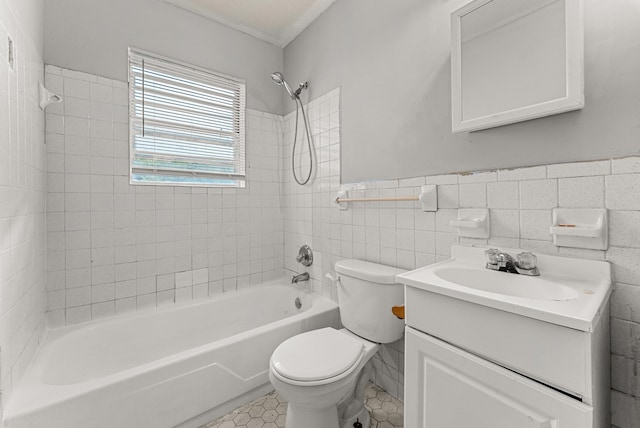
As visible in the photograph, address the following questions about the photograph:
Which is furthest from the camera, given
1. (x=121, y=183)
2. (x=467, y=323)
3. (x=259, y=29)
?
(x=259, y=29)

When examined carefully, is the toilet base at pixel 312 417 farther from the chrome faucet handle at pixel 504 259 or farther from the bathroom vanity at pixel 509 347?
the chrome faucet handle at pixel 504 259

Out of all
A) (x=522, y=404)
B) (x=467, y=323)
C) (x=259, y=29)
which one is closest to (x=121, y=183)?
(x=259, y=29)

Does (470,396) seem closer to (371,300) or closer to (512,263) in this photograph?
(512,263)

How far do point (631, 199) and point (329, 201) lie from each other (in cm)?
145

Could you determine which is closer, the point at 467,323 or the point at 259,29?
the point at 467,323

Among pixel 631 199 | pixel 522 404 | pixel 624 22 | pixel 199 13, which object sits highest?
pixel 199 13

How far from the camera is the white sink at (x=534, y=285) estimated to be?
67 centimetres

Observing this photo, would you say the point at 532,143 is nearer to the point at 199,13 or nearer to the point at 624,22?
the point at 624,22

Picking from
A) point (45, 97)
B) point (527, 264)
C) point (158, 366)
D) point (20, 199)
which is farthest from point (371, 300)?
point (45, 97)

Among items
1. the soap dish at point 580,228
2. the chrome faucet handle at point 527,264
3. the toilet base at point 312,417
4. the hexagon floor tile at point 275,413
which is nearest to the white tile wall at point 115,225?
the hexagon floor tile at point 275,413

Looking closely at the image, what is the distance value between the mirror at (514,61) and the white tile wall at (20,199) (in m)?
1.77

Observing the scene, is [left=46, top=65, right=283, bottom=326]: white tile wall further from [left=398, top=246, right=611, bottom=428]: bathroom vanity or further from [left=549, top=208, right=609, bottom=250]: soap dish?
[left=549, top=208, right=609, bottom=250]: soap dish

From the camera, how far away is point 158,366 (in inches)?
49.3

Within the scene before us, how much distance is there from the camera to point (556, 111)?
981 mm
